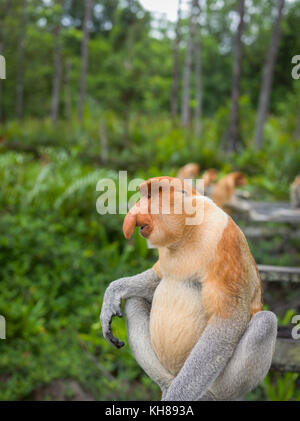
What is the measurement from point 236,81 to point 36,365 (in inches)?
288

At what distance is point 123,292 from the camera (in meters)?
1.52

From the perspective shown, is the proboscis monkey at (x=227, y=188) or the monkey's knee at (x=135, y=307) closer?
the monkey's knee at (x=135, y=307)

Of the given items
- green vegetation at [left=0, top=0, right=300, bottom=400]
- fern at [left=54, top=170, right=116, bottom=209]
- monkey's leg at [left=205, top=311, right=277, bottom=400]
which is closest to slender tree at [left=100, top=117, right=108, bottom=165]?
green vegetation at [left=0, top=0, right=300, bottom=400]

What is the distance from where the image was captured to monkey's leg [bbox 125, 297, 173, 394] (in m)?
1.46

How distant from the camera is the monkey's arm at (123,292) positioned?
150cm

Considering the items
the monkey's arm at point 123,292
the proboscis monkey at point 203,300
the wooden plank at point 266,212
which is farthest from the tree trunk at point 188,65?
the proboscis monkey at point 203,300

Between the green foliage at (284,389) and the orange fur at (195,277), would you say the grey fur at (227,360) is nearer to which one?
the orange fur at (195,277)

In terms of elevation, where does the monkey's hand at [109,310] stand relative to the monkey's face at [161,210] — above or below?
below

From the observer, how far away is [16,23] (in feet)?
45.9

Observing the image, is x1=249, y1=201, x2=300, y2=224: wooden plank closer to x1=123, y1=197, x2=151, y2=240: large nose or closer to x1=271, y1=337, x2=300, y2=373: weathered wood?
x1=271, y1=337, x2=300, y2=373: weathered wood

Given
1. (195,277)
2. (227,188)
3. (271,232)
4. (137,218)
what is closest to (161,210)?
(137,218)

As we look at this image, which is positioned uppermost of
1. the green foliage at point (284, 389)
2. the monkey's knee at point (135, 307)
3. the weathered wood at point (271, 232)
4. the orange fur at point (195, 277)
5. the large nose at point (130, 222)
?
the large nose at point (130, 222)

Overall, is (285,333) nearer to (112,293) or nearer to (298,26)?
(112,293)

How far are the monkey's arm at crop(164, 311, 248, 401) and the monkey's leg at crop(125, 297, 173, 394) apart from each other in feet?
0.60
